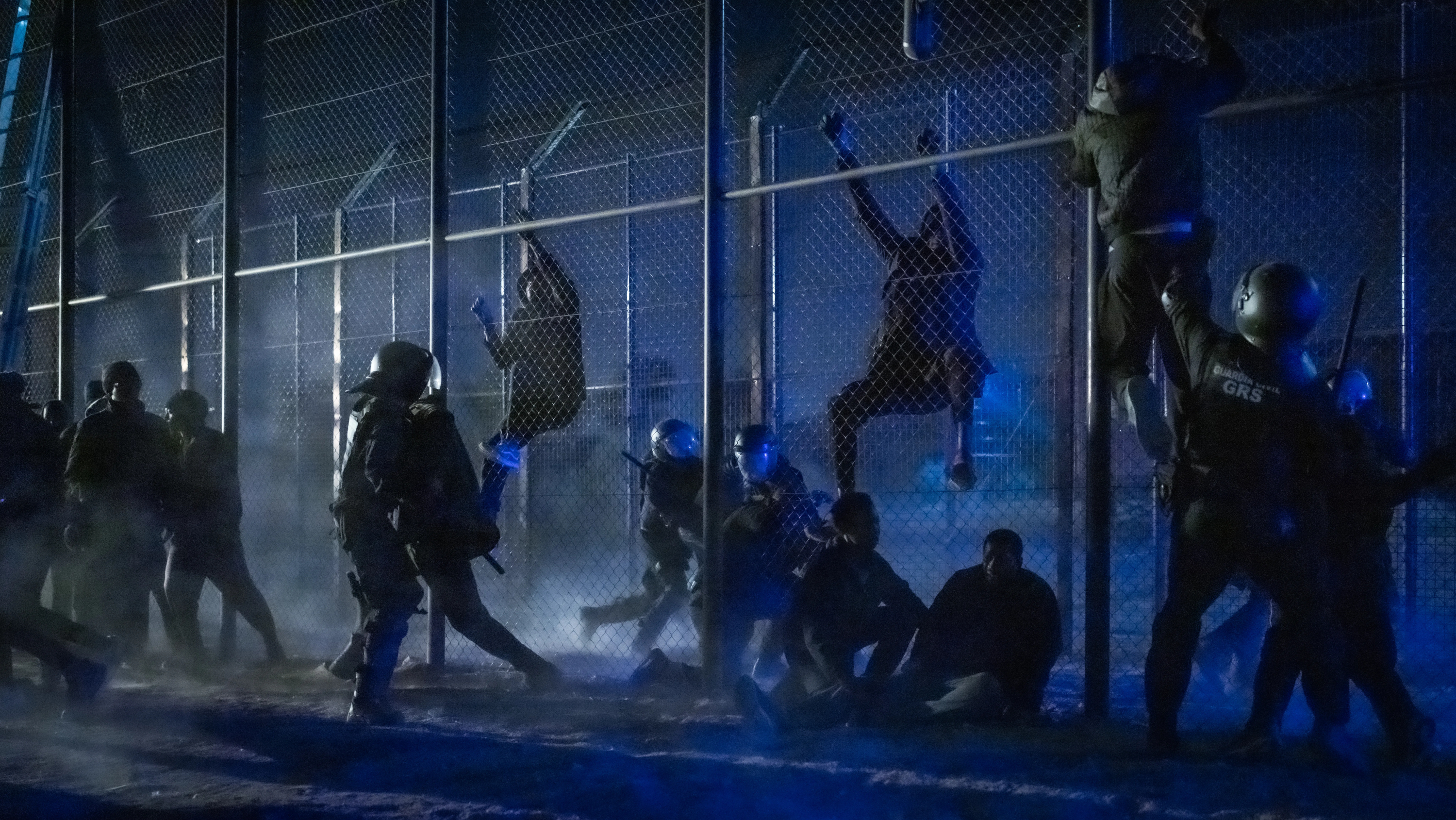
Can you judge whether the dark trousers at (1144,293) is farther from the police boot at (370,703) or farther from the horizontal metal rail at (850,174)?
the police boot at (370,703)

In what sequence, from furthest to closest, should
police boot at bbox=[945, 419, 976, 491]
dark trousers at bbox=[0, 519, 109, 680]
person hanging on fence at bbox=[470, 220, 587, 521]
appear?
person hanging on fence at bbox=[470, 220, 587, 521] < police boot at bbox=[945, 419, 976, 491] < dark trousers at bbox=[0, 519, 109, 680]

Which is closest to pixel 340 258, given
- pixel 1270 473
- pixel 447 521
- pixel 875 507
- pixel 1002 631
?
pixel 447 521

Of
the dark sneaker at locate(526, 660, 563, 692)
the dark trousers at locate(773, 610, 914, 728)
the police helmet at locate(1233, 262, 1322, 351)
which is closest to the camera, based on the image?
the police helmet at locate(1233, 262, 1322, 351)

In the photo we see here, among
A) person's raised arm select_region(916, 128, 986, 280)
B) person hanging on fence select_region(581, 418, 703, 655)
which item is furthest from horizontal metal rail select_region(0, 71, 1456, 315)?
person hanging on fence select_region(581, 418, 703, 655)

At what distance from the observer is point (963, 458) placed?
7340 mm

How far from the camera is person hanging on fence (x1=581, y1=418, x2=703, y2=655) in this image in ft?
25.4

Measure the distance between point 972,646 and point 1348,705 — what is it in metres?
1.55

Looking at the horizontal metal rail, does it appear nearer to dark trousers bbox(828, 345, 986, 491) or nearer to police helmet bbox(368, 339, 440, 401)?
police helmet bbox(368, 339, 440, 401)

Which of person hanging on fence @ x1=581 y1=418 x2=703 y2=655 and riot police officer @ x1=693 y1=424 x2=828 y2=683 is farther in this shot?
person hanging on fence @ x1=581 y1=418 x2=703 y2=655

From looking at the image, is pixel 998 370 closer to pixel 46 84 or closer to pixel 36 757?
pixel 36 757

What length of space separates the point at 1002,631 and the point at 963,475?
1787 millimetres

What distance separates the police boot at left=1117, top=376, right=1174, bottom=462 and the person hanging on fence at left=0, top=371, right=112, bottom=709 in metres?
4.90

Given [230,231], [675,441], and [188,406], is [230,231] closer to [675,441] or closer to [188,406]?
[188,406]

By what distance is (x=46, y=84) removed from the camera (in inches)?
475
